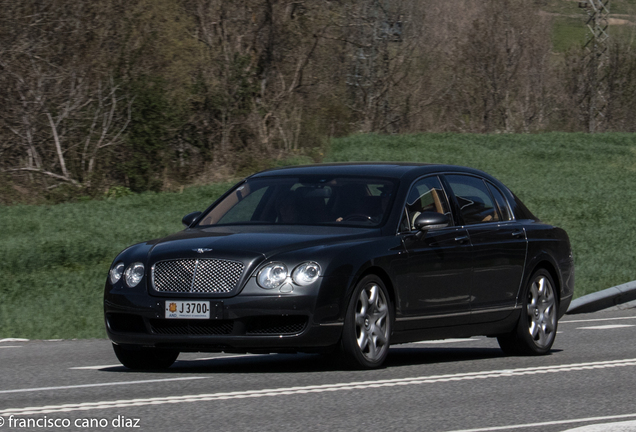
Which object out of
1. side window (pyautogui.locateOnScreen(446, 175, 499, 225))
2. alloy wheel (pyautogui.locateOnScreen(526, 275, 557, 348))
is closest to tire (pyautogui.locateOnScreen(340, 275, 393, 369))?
side window (pyautogui.locateOnScreen(446, 175, 499, 225))

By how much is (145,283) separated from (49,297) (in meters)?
7.18

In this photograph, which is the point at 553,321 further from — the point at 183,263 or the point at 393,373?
the point at 183,263

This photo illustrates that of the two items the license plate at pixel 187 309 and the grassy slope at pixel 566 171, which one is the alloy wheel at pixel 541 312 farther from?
the grassy slope at pixel 566 171

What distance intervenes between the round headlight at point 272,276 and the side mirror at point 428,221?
1.39 m

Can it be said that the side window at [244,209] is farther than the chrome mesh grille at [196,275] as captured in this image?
Yes

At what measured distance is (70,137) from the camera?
2880 cm

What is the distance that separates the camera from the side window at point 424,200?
9.05 m

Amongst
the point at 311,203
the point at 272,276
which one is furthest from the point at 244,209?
the point at 272,276

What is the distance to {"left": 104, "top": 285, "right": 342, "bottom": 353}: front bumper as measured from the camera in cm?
782

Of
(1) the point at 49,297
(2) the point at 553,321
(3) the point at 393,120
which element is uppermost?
(2) the point at 553,321

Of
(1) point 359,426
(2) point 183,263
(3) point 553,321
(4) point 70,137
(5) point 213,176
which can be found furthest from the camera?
(5) point 213,176

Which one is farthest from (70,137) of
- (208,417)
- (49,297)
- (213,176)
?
(208,417)

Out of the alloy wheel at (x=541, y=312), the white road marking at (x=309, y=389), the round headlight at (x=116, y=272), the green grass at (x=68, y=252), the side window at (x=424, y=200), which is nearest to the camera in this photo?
the white road marking at (x=309, y=389)

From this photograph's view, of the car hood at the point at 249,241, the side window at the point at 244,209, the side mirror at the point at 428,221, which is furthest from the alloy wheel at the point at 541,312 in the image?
the side window at the point at 244,209
